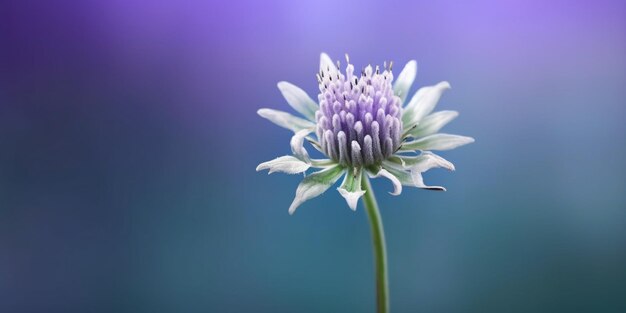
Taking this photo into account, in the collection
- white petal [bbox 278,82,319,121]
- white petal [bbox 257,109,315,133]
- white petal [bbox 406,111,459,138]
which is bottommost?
white petal [bbox 406,111,459,138]

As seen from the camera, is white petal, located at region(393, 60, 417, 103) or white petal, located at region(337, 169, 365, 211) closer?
white petal, located at region(337, 169, 365, 211)

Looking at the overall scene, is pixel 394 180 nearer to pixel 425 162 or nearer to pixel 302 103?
pixel 425 162

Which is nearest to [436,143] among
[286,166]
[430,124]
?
[430,124]

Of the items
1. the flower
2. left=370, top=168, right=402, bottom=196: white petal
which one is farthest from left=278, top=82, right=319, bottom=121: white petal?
left=370, top=168, right=402, bottom=196: white petal

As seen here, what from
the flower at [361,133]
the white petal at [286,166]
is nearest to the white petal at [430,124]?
the flower at [361,133]

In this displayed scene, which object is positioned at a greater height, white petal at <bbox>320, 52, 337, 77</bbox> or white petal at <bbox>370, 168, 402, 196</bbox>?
white petal at <bbox>320, 52, 337, 77</bbox>

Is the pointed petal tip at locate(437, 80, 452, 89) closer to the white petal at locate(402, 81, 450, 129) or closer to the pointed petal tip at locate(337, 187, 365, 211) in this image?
the white petal at locate(402, 81, 450, 129)

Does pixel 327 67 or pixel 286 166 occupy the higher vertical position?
pixel 327 67

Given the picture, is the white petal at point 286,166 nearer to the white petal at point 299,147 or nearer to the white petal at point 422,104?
the white petal at point 299,147
